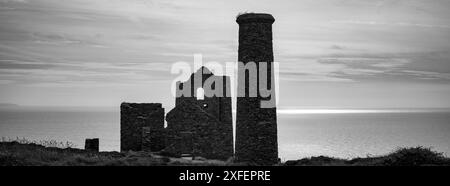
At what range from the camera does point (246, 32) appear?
2466 cm

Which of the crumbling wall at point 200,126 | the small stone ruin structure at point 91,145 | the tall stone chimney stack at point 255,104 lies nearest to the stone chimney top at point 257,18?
the tall stone chimney stack at point 255,104

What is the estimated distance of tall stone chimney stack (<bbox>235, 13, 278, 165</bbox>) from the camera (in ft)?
80.4

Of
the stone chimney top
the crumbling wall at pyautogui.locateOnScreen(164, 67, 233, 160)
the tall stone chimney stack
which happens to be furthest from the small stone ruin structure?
the stone chimney top

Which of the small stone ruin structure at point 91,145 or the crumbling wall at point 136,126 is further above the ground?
the crumbling wall at point 136,126

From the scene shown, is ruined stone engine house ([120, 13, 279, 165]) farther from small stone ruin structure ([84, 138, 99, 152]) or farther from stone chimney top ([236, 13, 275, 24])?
small stone ruin structure ([84, 138, 99, 152])

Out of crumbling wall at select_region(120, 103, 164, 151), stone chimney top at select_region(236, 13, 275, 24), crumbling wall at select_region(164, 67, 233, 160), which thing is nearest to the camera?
stone chimney top at select_region(236, 13, 275, 24)

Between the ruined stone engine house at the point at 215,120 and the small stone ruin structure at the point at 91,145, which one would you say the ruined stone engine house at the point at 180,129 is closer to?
the ruined stone engine house at the point at 215,120

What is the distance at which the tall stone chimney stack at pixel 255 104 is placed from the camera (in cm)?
2452

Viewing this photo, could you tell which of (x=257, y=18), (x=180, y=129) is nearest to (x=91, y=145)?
(x=180, y=129)

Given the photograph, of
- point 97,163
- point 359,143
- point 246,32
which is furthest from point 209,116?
point 359,143

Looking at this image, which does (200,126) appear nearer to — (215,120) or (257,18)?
(215,120)
